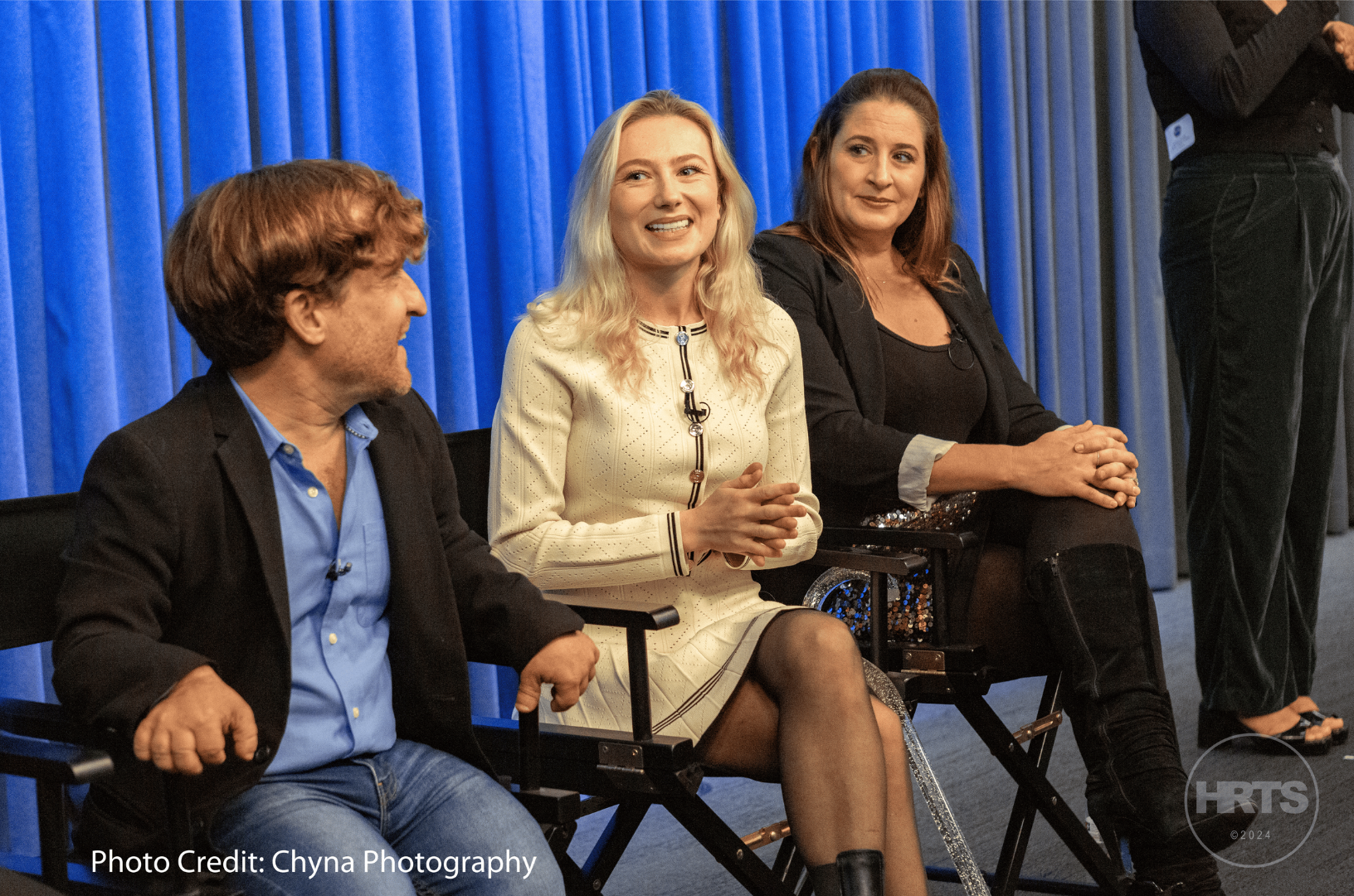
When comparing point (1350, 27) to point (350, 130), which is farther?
point (1350, 27)

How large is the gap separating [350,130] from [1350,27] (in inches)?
80.7

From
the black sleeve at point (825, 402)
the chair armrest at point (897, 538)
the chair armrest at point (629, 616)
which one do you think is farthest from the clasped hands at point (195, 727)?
the black sleeve at point (825, 402)

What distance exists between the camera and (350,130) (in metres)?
2.54

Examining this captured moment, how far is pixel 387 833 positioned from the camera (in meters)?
1.45

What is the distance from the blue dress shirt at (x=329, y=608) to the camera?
1415mm

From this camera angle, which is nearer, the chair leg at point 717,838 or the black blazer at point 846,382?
the chair leg at point 717,838

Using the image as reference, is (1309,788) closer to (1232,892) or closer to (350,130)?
(1232,892)

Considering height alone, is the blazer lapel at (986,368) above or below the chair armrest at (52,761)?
above

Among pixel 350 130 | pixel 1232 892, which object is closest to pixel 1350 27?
pixel 1232 892

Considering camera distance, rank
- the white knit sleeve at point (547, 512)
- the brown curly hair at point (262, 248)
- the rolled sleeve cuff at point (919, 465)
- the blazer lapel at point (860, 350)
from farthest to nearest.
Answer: the blazer lapel at point (860, 350), the rolled sleeve cuff at point (919, 465), the white knit sleeve at point (547, 512), the brown curly hair at point (262, 248)

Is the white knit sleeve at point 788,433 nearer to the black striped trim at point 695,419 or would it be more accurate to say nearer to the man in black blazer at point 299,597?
the black striped trim at point 695,419

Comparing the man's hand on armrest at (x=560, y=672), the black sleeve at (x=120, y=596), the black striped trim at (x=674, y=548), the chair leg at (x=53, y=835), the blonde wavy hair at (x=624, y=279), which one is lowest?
the chair leg at (x=53, y=835)

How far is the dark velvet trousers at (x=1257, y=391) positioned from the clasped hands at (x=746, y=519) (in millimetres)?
1479

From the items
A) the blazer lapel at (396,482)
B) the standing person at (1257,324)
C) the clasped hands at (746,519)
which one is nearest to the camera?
the blazer lapel at (396,482)
